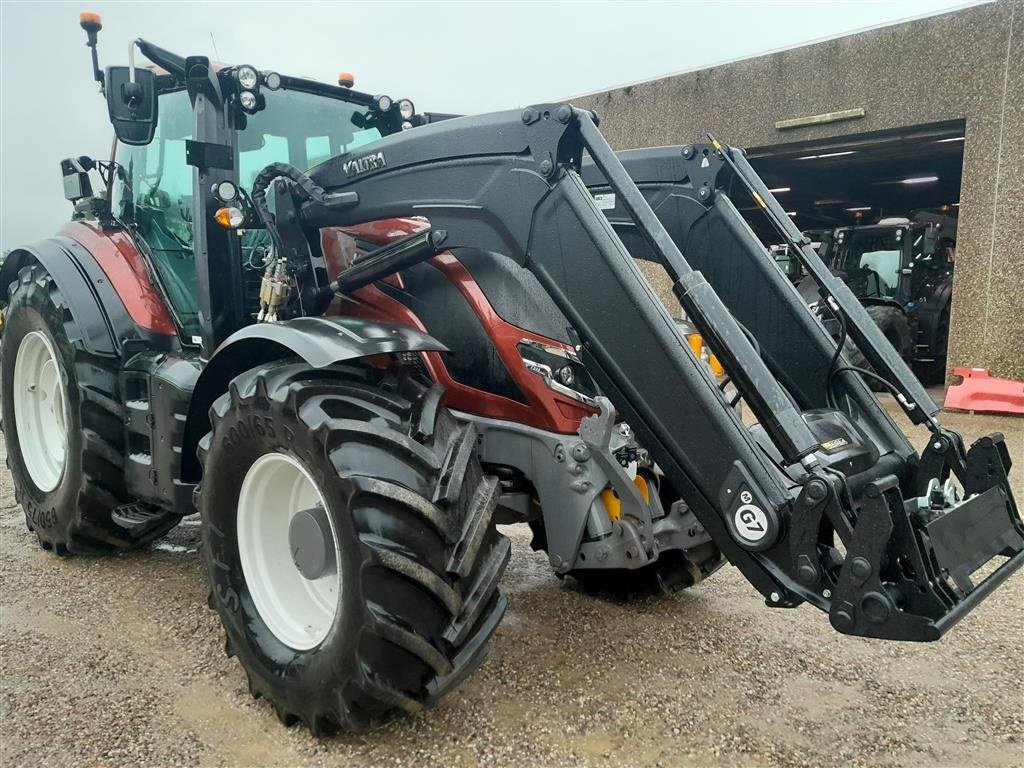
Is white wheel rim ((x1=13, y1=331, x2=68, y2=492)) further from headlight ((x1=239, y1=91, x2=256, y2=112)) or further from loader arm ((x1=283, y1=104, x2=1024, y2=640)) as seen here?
loader arm ((x1=283, y1=104, x2=1024, y2=640))

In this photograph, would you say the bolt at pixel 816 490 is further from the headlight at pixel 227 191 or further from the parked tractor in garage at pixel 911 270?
the parked tractor in garage at pixel 911 270

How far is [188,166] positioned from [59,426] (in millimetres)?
1777

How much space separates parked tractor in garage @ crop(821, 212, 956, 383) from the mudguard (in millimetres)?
9791

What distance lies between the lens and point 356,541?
2.26m

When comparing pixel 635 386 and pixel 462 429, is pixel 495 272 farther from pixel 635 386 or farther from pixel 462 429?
pixel 635 386

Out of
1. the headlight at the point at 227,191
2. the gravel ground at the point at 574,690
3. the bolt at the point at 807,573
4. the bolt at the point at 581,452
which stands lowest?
the gravel ground at the point at 574,690

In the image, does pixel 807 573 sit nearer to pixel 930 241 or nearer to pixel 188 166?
pixel 188 166

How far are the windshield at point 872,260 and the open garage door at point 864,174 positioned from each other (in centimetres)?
123

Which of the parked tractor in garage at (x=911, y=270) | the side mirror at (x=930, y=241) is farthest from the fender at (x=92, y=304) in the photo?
the side mirror at (x=930, y=241)

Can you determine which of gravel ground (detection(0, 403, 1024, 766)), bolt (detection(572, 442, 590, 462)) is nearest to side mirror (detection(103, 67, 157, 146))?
gravel ground (detection(0, 403, 1024, 766))

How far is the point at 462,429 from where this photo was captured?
2.59 m

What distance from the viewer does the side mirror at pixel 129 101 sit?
3180mm

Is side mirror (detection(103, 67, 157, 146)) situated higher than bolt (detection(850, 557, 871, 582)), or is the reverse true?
side mirror (detection(103, 67, 157, 146))

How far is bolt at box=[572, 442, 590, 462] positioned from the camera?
2641mm
